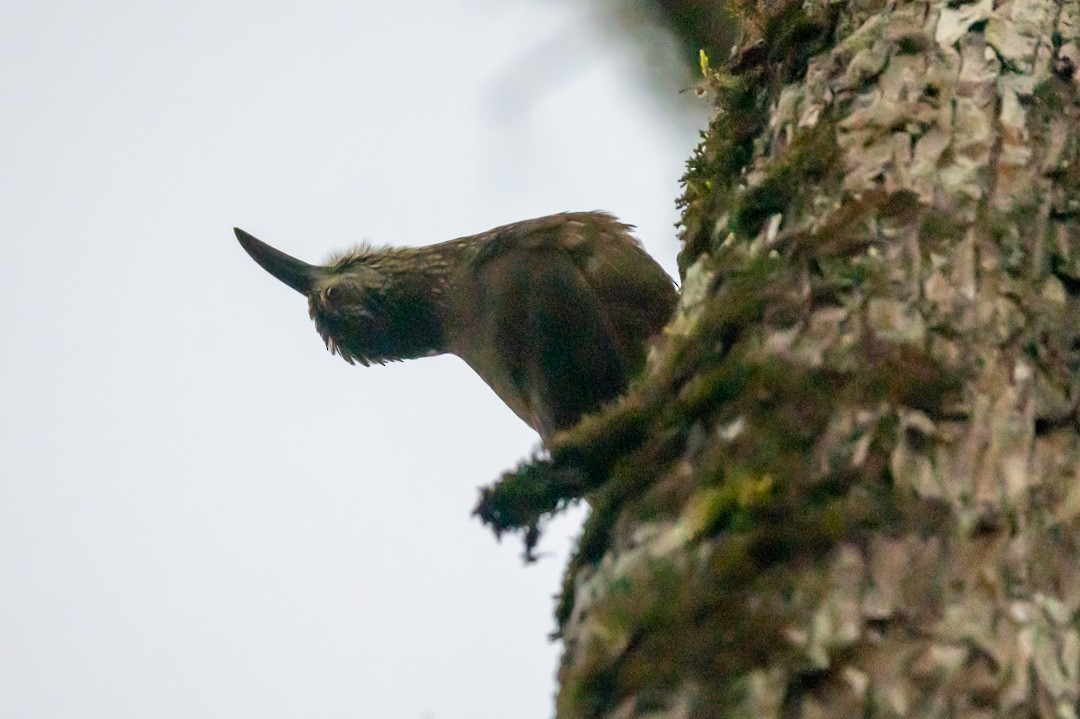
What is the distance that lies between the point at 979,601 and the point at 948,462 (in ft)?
0.67

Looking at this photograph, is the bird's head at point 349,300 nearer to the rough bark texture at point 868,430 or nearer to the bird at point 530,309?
the bird at point 530,309

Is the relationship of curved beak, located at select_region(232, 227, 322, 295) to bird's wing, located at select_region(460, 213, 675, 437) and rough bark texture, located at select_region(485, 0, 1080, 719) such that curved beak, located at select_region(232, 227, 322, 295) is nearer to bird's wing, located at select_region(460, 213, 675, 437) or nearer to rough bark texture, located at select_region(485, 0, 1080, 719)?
bird's wing, located at select_region(460, 213, 675, 437)

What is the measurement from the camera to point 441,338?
4.67 meters

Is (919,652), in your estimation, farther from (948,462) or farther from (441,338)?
(441,338)

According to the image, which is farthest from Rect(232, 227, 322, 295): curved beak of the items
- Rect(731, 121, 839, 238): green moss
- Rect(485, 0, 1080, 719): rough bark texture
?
Rect(731, 121, 839, 238): green moss

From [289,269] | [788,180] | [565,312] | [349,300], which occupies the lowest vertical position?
[788,180]

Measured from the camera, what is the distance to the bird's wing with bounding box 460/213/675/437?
13.0 feet

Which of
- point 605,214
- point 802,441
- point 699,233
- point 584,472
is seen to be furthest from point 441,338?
point 802,441

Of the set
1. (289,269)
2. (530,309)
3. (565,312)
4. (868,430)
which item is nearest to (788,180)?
(868,430)

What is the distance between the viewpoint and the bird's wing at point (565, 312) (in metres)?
3.96

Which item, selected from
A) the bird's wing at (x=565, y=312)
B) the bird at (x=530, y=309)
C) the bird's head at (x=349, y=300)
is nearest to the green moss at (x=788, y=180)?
the bird at (x=530, y=309)

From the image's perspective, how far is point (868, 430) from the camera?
1.81 metres

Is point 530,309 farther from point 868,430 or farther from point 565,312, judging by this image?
point 868,430

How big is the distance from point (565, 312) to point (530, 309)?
0.13 m
